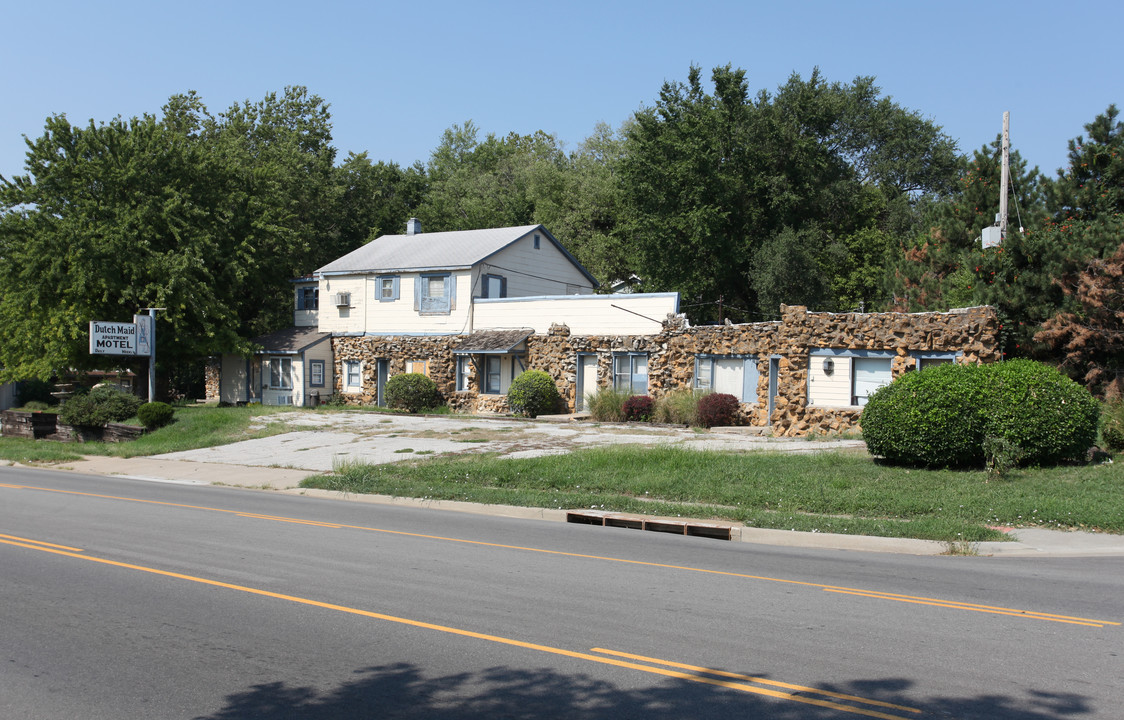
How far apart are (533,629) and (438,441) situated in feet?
54.8

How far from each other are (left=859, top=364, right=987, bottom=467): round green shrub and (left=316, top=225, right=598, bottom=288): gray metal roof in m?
22.6

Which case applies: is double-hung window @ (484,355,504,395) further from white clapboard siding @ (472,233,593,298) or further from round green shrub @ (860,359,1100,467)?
round green shrub @ (860,359,1100,467)

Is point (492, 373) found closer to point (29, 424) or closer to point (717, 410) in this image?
point (717, 410)

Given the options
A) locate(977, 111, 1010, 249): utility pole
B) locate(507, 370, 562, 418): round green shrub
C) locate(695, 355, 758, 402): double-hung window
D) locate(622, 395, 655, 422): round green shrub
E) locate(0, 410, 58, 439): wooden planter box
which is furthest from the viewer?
locate(507, 370, 562, 418): round green shrub

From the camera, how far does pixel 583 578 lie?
9266 millimetres

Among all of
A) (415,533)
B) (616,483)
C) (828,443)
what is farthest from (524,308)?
(415,533)

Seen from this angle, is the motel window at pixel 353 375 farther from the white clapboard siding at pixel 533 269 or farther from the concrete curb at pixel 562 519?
the concrete curb at pixel 562 519

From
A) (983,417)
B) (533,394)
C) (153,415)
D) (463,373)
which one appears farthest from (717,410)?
(153,415)

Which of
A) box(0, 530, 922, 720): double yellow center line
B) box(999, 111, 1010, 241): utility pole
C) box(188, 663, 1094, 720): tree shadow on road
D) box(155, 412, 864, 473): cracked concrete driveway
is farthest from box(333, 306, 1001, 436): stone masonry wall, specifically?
box(0, 530, 922, 720): double yellow center line

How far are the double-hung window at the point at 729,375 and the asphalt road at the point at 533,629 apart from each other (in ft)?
52.0

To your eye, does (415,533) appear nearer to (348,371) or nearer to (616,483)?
(616,483)

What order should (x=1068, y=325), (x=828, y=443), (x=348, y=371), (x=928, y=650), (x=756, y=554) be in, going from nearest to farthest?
(x=928, y=650) < (x=756, y=554) < (x=1068, y=325) < (x=828, y=443) < (x=348, y=371)

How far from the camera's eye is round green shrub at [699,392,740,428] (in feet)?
86.7

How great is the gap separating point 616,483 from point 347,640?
29.8ft
